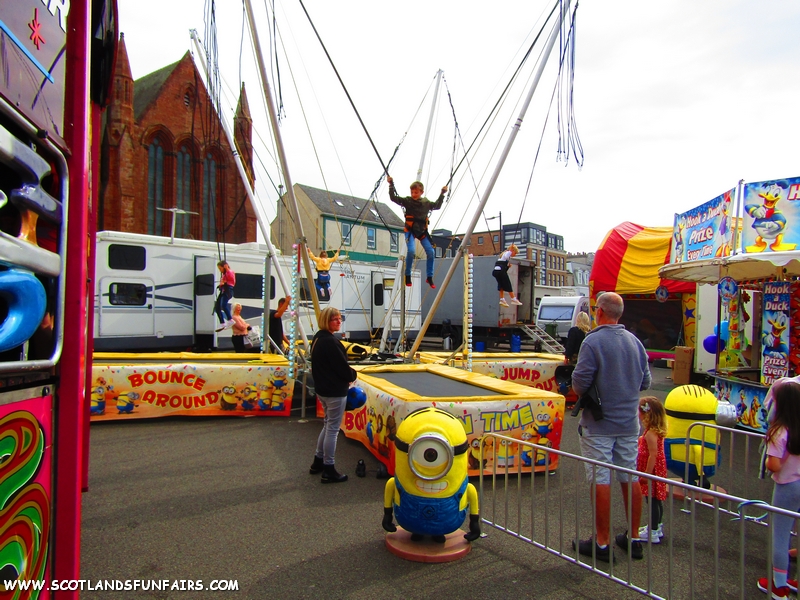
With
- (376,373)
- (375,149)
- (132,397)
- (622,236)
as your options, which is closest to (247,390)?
(132,397)

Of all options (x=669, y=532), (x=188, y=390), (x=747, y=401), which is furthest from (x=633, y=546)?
(x=188, y=390)

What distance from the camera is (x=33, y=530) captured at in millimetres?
1804

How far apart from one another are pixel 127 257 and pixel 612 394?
12.6 metres

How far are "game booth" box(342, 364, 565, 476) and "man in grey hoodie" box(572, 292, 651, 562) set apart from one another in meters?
1.24

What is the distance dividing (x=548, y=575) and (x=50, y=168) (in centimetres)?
371

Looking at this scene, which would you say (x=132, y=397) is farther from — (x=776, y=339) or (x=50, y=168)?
(x=776, y=339)

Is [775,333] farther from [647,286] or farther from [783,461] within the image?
[647,286]

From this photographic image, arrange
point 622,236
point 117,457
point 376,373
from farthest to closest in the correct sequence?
1. point 622,236
2. point 376,373
3. point 117,457

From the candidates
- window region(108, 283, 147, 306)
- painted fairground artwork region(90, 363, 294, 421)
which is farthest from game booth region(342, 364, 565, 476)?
window region(108, 283, 147, 306)

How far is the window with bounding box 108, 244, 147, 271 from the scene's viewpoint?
43.3 ft

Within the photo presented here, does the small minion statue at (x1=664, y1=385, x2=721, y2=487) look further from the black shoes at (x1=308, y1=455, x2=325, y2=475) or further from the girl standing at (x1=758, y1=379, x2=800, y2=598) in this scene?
the black shoes at (x1=308, y1=455, x2=325, y2=475)

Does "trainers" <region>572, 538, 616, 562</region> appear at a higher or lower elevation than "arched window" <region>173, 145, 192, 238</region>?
lower

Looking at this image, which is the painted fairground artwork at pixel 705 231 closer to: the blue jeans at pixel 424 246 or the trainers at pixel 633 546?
the blue jeans at pixel 424 246

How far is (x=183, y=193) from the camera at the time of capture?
97.2ft
